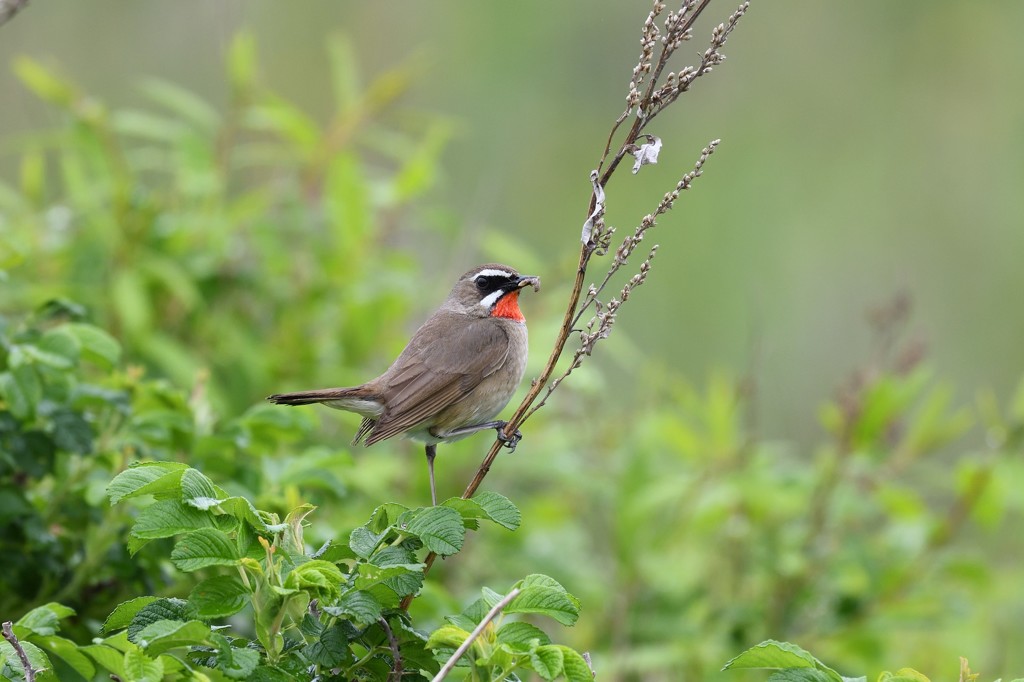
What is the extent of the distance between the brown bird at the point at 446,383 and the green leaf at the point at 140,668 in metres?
1.63

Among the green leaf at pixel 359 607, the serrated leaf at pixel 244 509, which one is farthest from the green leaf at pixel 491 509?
the serrated leaf at pixel 244 509

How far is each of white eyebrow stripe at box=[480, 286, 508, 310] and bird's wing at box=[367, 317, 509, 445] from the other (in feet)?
0.37

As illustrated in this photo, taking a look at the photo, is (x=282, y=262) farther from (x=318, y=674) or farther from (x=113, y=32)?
(x=113, y=32)

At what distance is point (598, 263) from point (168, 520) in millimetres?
4222

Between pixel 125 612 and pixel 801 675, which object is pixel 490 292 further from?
pixel 801 675

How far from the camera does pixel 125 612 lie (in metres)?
2.24

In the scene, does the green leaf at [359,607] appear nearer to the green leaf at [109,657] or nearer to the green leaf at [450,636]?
the green leaf at [450,636]

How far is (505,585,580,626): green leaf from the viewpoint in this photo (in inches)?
86.0

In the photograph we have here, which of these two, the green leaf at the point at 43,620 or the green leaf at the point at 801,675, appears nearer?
the green leaf at the point at 801,675

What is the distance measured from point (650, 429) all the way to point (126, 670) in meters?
3.97

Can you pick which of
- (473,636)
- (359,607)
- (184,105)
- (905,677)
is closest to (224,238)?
(184,105)

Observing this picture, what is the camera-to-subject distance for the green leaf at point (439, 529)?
2.16m

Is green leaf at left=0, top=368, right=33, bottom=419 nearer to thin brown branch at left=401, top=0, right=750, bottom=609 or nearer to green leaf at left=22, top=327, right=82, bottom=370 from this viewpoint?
green leaf at left=22, top=327, right=82, bottom=370

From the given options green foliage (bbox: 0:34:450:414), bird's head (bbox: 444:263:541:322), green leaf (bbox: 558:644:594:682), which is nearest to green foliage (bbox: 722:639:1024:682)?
green leaf (bbox: 558:644:594:682)
